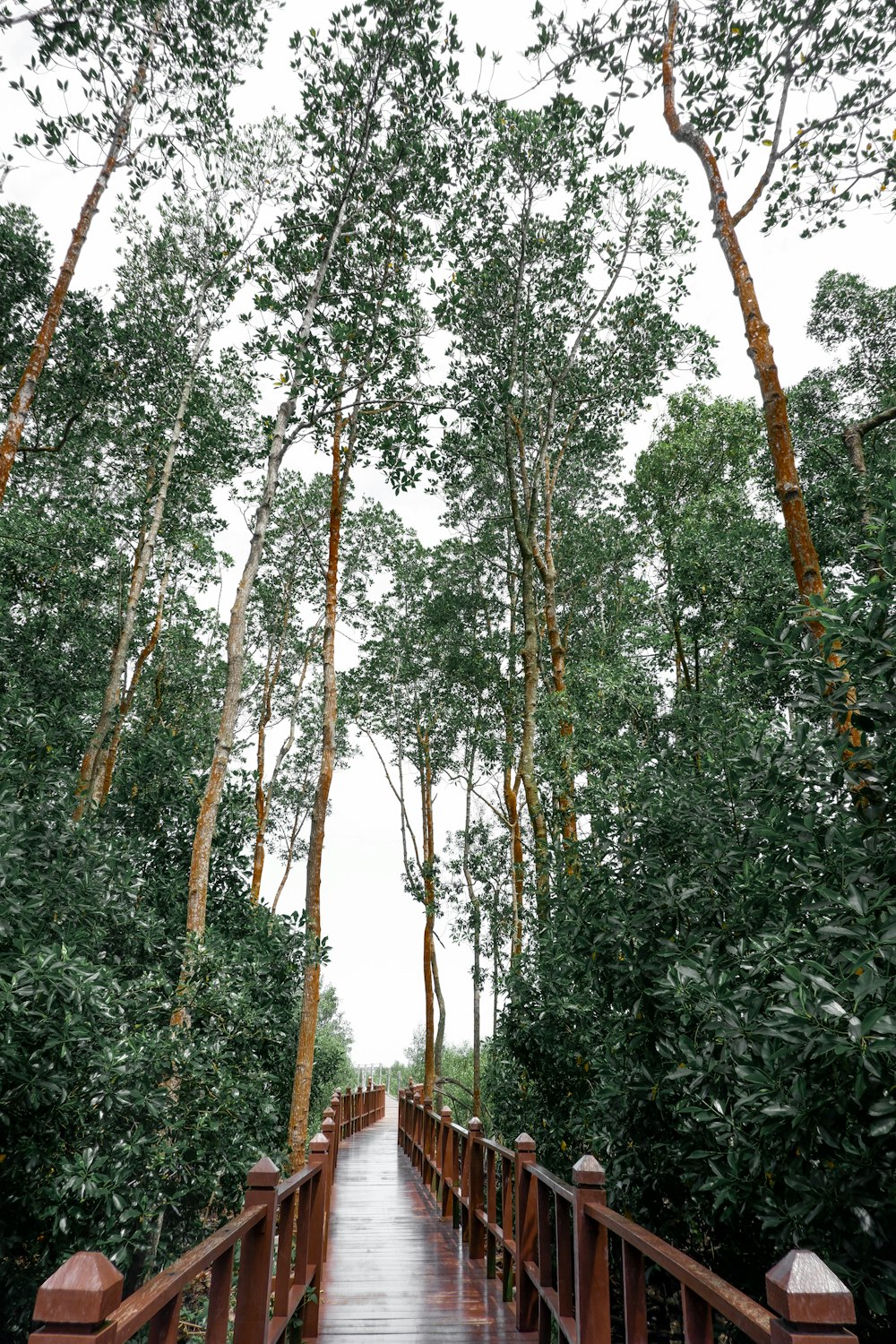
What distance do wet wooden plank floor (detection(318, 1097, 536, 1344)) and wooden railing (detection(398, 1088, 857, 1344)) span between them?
23 cm

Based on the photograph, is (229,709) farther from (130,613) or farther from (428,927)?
(428,927)

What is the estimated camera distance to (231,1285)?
3457 mm

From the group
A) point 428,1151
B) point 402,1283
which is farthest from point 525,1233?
point 428,1151

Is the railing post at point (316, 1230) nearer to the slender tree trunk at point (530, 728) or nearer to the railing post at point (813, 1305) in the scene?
the slender tree trunk at point (530, 728)

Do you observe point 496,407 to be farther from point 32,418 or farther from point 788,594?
point 32,418

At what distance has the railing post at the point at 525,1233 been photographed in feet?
16.3

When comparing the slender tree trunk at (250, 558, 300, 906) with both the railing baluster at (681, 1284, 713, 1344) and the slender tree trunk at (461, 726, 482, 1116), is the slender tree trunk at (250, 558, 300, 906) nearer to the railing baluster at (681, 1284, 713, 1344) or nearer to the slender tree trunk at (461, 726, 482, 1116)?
the slender tree trunk at (461, 726, 482, 1116)

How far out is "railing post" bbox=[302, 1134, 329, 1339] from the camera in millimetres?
4984

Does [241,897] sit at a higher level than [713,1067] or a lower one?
higher

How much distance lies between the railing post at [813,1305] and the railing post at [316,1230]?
4336 millimetres

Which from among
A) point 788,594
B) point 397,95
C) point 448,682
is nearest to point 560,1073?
point 788,594

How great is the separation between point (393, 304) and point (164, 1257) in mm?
11339

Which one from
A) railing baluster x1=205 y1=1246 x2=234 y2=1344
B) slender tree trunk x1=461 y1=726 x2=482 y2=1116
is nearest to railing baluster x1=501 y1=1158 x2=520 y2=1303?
railing baluster x1=205 y1=1246 x2=234 y2=1344

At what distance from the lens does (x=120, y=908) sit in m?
7.91
